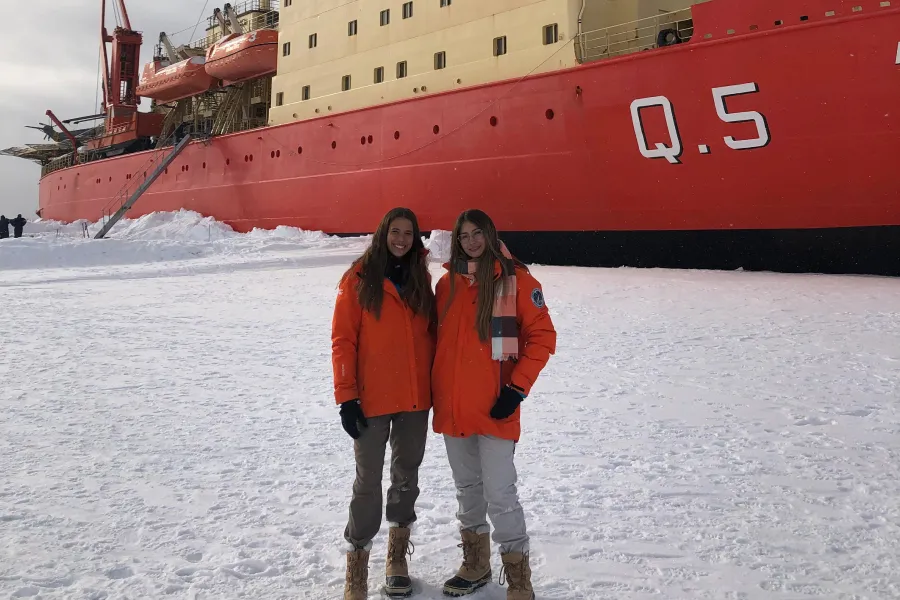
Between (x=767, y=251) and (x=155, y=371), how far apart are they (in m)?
7.01

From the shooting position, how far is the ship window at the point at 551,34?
9.81m

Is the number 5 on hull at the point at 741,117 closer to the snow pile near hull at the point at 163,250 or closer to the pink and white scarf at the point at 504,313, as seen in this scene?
the snow pile near hull at the point at 163,250

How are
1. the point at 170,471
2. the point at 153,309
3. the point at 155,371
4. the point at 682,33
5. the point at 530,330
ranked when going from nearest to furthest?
the point at 530,330
the point at 170,471
the point at 155,371
the point at 153,309
the point at 682,33

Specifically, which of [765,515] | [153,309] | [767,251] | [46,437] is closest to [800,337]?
[765,515]

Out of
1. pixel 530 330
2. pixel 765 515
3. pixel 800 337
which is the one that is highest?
pixel 530 330

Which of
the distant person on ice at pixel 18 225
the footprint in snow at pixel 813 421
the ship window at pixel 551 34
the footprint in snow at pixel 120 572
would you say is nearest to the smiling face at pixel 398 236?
the footprint in snow at pixel 120 572

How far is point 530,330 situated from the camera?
6.75 ft

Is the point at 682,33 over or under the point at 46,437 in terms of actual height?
over

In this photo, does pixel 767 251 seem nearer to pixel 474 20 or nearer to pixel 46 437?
pixel 474 20

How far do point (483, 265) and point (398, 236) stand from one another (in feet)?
0.93

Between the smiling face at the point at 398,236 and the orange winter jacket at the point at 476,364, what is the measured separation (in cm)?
18

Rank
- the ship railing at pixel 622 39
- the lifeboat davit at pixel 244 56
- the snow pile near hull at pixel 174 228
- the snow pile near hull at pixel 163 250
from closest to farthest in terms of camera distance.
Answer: the ship railing at pixel 622 39
the snow pile near hull at pixel 163 250
the lifeboat davit at pixel 244 56
the snow pile near hull at pixel 174 228

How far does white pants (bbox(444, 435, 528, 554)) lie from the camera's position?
6.62 ft

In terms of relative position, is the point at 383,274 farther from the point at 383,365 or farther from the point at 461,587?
the point at 461,587
